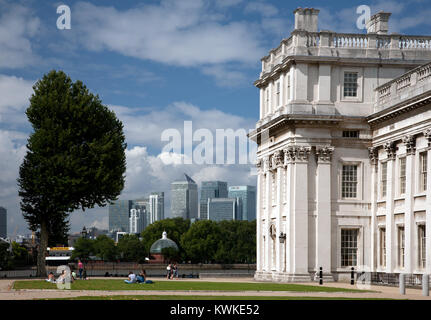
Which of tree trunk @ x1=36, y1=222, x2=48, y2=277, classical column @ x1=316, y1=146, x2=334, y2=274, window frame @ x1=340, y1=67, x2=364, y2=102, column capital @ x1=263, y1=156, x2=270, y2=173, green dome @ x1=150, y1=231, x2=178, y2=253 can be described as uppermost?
window frame @ x1=340, y1=67, x2=364, y2=102

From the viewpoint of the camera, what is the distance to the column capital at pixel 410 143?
5131cm

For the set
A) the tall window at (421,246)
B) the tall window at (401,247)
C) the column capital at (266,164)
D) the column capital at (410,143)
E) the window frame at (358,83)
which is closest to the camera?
the tall window at (421,246)

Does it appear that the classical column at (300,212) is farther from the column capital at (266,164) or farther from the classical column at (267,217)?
the column capital at (266,164)

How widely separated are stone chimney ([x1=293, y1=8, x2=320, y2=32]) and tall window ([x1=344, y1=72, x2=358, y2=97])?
4893mm

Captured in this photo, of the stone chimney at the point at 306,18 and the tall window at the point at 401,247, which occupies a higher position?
the stone chimney at the point at 306,18

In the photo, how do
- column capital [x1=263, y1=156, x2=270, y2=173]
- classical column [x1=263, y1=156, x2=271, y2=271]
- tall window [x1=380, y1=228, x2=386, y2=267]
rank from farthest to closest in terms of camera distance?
column capital [x1=263, y1=156, x2=270, y2=173] < classical column [x1=263, y1=156, x2=271, y2=271] < tall window [x1=380, y1=228, x2=386, y2=267]

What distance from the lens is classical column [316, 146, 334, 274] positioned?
57.8 m

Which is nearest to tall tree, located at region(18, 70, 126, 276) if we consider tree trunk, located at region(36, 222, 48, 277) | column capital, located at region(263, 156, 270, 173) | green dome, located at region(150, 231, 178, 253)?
tree trunk, located at region(36, 222, 48, 277)

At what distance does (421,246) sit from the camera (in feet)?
165

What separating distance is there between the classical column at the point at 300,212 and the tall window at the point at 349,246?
330 cm

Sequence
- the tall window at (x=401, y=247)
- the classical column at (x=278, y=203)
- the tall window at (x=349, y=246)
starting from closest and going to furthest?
the tall window at (x=401, y=247), the tall window at (x=349, y=246), the classical column at (x=278, y=203)

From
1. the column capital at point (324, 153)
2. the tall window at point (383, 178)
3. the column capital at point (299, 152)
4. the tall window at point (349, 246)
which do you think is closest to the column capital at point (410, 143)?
the tall window at point (383, 178)

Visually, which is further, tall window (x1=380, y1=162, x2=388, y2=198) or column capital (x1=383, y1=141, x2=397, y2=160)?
tall window (x1=380, y1=162, x2=388, y2=198)

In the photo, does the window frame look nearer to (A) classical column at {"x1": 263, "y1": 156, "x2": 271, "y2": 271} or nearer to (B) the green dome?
(A) classical column at {"x1": 263, "y1": 156, "x2": 271, "y2": 271}
